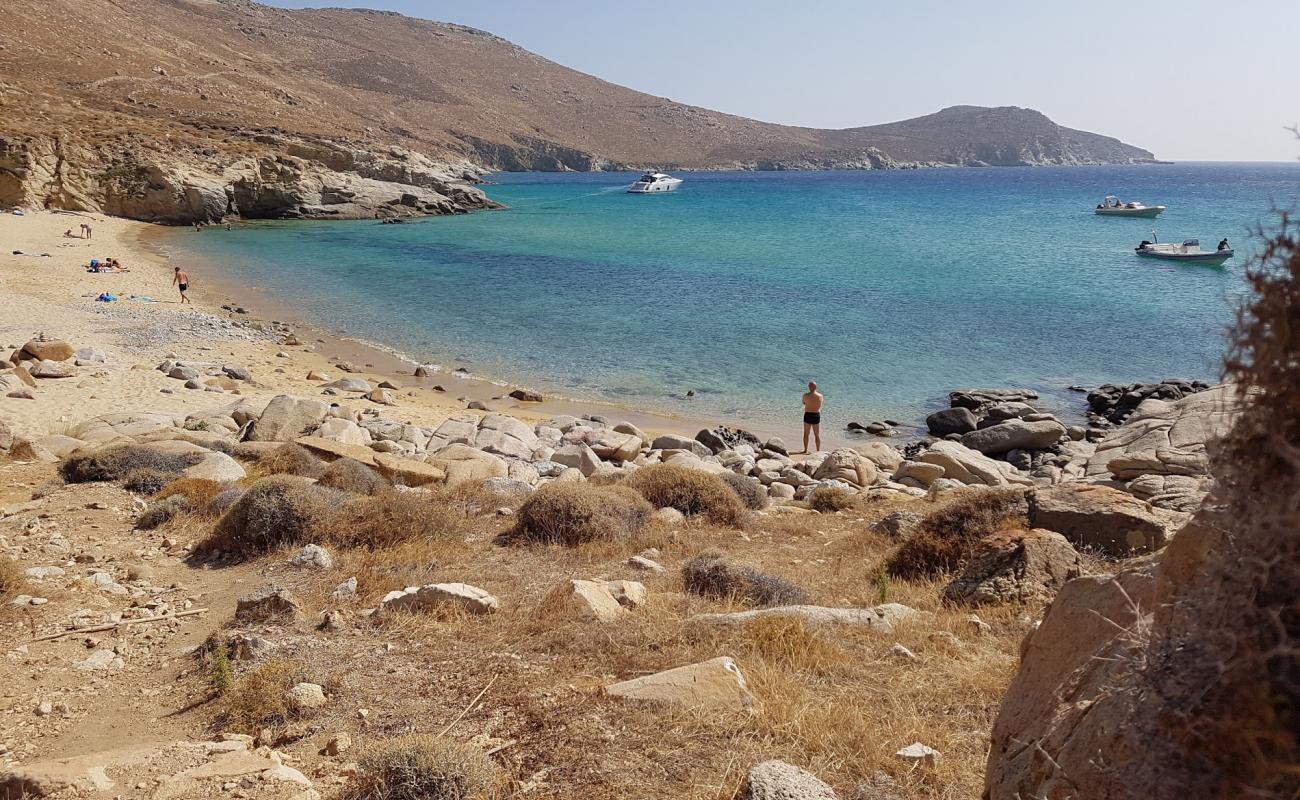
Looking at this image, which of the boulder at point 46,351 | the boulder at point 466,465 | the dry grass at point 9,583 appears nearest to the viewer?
the dry grass at point 9,583

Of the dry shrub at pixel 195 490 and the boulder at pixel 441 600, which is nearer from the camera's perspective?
the boulder at pixel 441 600

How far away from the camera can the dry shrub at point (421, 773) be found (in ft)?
12.7

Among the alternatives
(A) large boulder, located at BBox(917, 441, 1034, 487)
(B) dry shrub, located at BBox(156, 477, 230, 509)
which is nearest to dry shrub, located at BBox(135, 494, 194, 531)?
(B) dry shrub, located at BBox(156, 477, 230, 509)

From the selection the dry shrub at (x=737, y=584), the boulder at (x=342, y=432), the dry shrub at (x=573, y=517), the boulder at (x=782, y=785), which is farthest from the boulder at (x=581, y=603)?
the boulder at (x=342, y=432)

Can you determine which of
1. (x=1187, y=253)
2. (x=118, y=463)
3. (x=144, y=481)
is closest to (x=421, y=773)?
(x=144, y=481)

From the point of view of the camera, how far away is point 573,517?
28.4ft

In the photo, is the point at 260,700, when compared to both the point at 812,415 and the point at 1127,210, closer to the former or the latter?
the point at 812,415

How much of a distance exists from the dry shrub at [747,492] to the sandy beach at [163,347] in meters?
6.37

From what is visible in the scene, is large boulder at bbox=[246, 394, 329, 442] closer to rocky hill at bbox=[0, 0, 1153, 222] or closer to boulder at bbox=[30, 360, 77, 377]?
boulder at bbox=[30, 360, 77, 377]

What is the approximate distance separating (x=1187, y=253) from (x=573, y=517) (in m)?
38.0

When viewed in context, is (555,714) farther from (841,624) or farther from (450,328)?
(450,328)

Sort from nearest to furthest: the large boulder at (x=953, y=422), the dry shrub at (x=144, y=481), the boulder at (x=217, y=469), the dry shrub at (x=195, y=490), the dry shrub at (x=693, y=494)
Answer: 1. the dry shrub at (x=195, y=490)
2. the dry shrub at (x=144, y=481)
3. the boulder at (x=217, y=469)
4. the dry shrub at (x=693, y=494)
5. the large boulder at (x=953, y=422)

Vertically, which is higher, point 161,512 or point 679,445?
point 161,512

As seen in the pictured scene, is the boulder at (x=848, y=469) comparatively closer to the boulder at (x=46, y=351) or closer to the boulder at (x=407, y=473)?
the boulder at (x=407, y=473)
